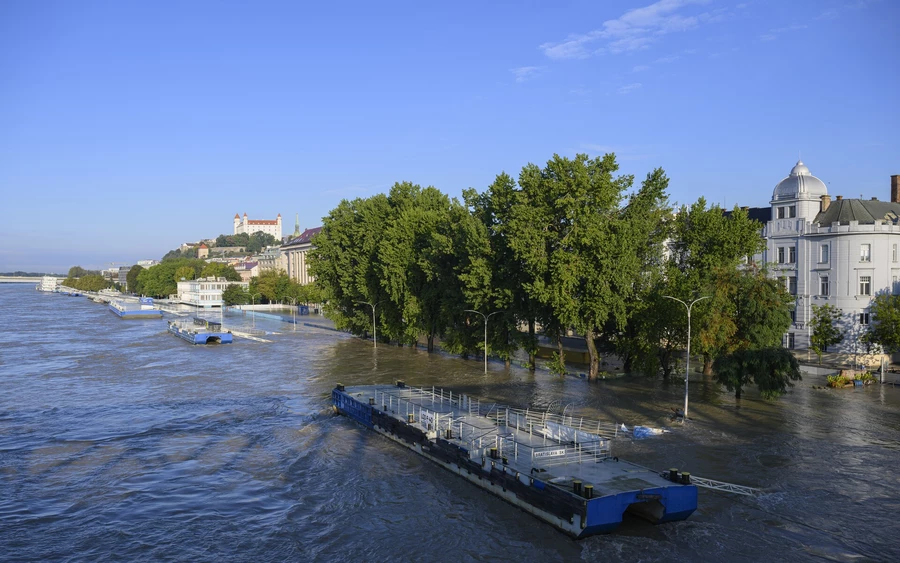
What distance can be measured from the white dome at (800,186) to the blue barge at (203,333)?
63.8 meters

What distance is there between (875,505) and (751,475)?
446 centimetres

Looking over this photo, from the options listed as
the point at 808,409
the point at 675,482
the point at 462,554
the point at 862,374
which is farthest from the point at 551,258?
the point at 462,554

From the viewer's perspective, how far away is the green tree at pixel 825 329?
55281 millimetres

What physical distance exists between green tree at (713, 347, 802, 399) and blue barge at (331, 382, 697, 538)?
9346 millimetres

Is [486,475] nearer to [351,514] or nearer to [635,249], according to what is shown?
[351,514]

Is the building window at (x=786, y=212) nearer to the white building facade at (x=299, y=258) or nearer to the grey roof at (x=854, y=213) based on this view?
the grey roof at (x=854, y=213)

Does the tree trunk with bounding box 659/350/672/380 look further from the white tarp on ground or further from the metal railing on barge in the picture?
the white tarp on ground

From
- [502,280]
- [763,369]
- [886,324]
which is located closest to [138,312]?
[502,280]

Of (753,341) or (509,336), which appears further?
(509,336)

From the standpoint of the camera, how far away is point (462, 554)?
69.7ft

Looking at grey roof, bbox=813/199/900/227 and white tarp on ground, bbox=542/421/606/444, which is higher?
grey roof, bbox=813/199/900/227

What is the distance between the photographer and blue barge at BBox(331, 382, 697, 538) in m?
22.2

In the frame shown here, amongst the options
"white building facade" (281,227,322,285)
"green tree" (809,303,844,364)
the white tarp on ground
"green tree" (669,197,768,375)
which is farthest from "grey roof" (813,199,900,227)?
"white building facade" (281,227,322,285)

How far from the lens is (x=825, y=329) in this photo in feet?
181
